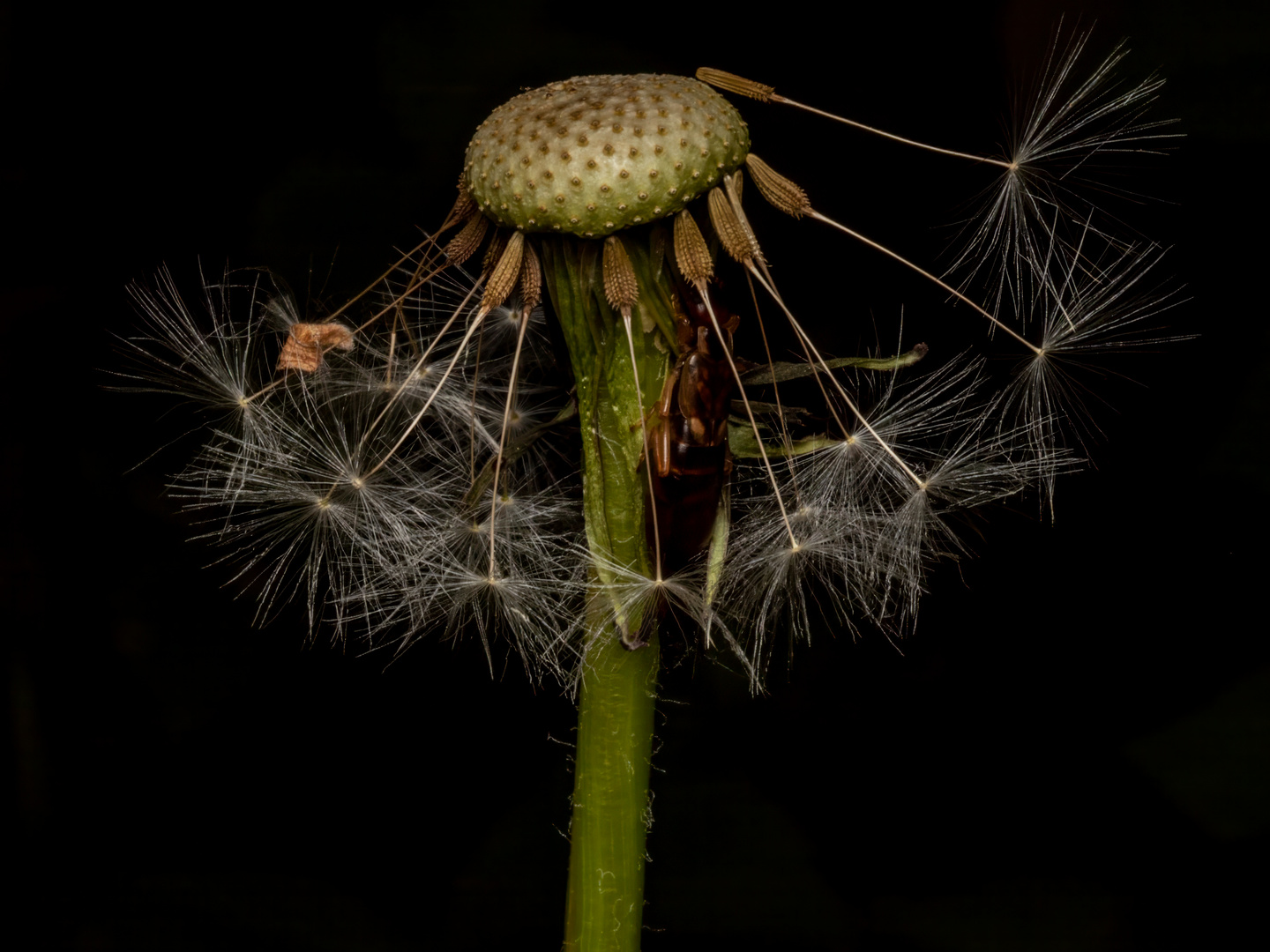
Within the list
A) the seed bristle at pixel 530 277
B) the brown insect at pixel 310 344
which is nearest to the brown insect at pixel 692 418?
the seed bristle at pixel 530 277

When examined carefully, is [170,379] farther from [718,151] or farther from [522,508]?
[718,151]

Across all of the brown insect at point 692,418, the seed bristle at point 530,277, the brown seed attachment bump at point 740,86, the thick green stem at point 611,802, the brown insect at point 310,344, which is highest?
the brown seed attachment bump at point 740,86

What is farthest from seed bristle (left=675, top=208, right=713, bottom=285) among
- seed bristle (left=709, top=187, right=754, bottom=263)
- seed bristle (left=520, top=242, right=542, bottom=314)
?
seed bristle (left=520, top=242, right=542, bottom=314)

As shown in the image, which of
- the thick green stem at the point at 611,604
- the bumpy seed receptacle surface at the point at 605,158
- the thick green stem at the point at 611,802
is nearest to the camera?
the bumpy seed receptacle surface at the point at 605,158

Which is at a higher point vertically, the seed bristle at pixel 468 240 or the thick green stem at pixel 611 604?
the seed bristle at pixel 468 240

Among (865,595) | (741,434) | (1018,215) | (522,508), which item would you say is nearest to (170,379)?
(522,508)

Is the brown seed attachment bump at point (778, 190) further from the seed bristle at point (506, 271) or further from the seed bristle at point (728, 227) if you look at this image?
the seed bristle at point (506, 271)

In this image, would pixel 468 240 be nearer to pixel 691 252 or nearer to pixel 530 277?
pixel 530 277
